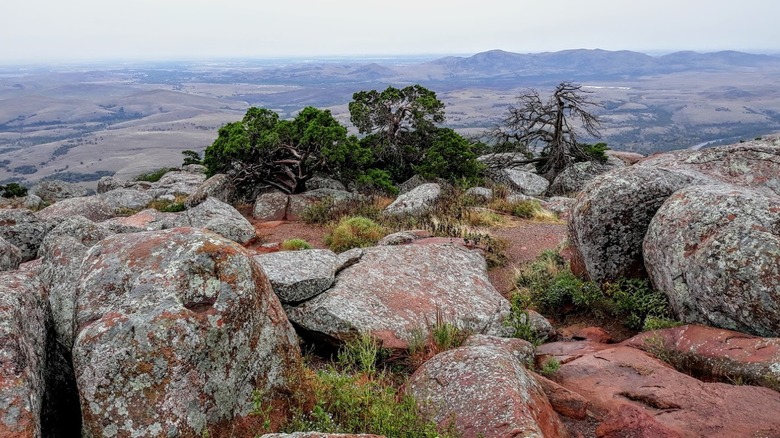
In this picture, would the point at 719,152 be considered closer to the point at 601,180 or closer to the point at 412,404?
the point at 601,180

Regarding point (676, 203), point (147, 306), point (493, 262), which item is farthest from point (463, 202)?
point (147, 306)

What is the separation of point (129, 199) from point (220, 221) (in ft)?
47.2

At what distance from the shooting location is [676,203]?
8.70 metres

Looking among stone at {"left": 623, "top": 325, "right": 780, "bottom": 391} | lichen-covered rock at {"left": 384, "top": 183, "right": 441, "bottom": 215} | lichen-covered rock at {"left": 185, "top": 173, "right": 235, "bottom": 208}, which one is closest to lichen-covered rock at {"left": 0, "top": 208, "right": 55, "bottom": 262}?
lichen-covered rock at {"left": 185, "top": 173, "right": 235, "bottom": 208}

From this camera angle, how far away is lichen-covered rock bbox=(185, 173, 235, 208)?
21.0 metres

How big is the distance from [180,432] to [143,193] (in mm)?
26347

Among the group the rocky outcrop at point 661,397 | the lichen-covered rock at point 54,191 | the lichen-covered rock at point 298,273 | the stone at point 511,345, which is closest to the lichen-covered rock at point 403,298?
the lichen-covered rock at point 298,273

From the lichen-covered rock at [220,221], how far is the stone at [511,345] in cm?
968

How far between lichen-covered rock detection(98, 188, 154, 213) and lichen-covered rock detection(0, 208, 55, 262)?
1150 centimetres

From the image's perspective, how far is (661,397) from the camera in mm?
6004

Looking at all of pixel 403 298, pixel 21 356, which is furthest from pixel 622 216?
pixel 21 356

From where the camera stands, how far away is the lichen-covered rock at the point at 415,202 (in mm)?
18031

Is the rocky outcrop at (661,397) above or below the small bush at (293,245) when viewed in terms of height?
above

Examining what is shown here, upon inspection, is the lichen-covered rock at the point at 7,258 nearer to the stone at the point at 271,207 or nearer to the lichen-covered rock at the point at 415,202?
the stone at the point at 271,207
